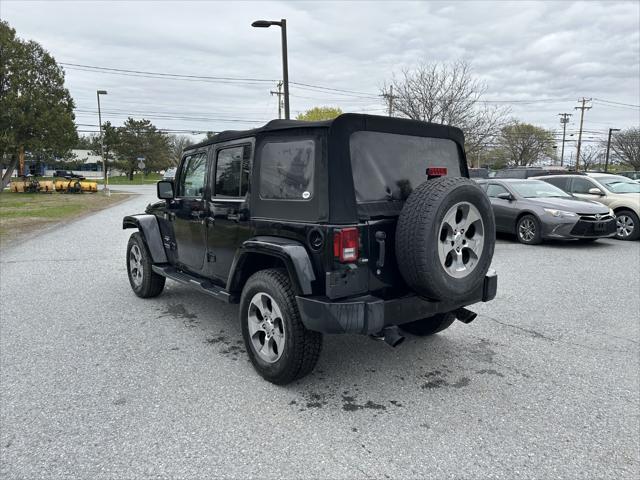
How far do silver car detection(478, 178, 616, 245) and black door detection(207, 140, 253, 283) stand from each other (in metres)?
6.14

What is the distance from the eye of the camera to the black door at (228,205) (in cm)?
389

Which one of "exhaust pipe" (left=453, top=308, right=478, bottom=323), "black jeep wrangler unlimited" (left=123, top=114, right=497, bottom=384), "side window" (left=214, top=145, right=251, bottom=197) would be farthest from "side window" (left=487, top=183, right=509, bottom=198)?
"side window" (left=214, top=145, right=251, bottom=197)

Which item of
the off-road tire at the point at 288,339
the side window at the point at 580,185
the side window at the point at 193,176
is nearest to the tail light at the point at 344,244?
the off-road tire at the point at 288,339

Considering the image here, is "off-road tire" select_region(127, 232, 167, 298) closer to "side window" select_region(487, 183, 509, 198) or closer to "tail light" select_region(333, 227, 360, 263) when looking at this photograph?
"tail light" select_region(333, 227, 360, 263)

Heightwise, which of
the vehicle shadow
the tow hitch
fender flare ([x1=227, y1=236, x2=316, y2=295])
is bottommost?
the vehicle shadow

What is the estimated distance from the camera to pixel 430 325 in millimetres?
4320

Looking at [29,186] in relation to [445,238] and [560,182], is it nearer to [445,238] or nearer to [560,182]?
[560,182]

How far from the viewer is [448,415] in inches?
121

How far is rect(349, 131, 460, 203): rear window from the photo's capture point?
3.29 meters

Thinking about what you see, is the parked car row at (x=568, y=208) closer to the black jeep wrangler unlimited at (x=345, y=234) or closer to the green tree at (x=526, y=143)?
the black jeep wrangler unlimited at (x=345, y=234)

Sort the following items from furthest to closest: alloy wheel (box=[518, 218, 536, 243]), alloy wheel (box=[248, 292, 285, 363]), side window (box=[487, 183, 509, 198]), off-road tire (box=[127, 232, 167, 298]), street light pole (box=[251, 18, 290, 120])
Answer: street light pole (box=[251, 18, 290, 120])
side window (box=[487, 183, 509, 198])
alloy wheel (box=[518, 218, 536, 243])
off-road tire (box=[127, 232, 167, 298])
alloy wheel (box=[248, 292, 285, 363])

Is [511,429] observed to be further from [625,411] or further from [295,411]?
[295,411]

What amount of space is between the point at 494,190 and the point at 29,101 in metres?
26.1

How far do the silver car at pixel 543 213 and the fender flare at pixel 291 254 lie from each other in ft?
21.3
